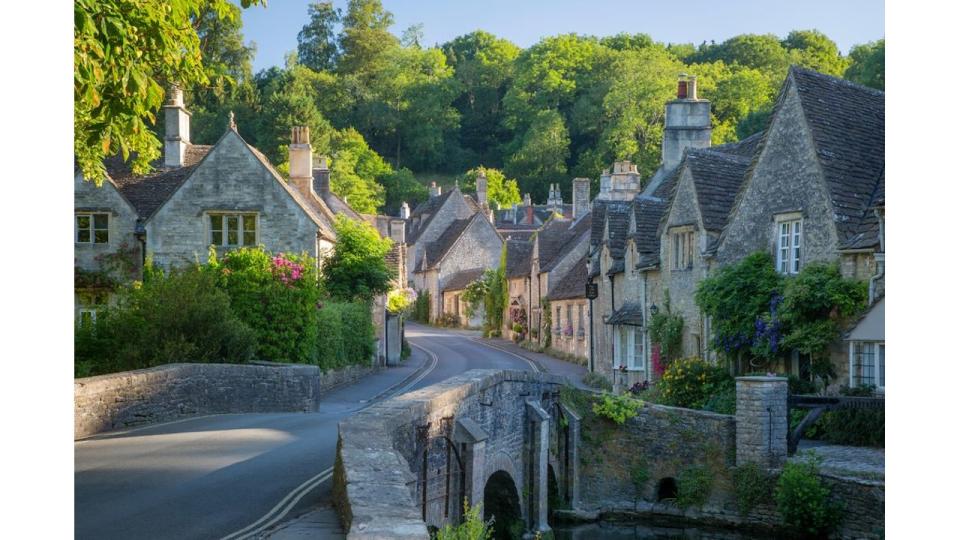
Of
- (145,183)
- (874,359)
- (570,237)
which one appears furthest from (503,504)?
(570,237)

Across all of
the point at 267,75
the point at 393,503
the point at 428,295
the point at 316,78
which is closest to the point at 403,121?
the point at 316,78

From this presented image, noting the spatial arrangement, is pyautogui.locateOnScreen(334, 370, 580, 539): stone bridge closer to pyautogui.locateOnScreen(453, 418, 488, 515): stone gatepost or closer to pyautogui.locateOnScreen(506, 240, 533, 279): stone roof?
pyautogui.locateOnScreen(453, 418, 488, 515): stone gatepost

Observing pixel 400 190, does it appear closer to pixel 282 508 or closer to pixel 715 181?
pixel 715 181

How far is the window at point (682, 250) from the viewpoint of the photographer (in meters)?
25.7

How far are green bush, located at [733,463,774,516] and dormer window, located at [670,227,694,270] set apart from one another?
7153mm

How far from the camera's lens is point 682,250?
2612cm

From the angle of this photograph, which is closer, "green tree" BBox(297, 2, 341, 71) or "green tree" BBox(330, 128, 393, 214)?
"green tree" BBox(297, 2, 341, 71)

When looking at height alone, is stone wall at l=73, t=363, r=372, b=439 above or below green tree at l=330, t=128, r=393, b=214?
below

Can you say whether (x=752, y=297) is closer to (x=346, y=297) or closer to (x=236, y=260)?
(x=236, y=260)

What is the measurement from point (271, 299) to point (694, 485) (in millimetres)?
10428

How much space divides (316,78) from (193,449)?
17.7m

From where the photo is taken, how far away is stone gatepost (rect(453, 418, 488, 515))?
49.0 feet

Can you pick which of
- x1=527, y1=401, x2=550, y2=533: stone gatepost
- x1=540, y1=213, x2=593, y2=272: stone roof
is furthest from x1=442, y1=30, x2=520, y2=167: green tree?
x1=540, y1=213, x2=593, y2=272: stone roof
